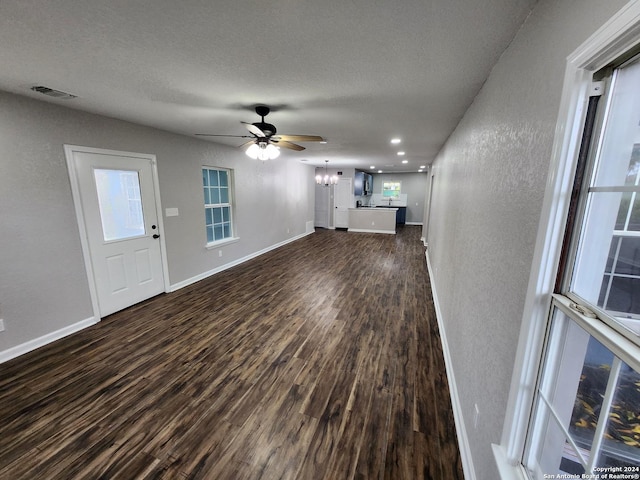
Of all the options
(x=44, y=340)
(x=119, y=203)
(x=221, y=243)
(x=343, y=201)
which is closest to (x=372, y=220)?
(x=343, y=201)

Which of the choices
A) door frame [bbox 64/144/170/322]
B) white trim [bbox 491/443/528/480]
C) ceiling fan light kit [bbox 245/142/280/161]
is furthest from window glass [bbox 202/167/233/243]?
white trim [bbox 491/443/528/480]

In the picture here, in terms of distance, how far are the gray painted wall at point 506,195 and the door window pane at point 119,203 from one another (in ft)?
13.2

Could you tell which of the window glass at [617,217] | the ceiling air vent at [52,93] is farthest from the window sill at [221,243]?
the window glass at [617,217]

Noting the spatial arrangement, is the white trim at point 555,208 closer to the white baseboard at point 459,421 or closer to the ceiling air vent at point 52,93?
the white baseboard at point 459,421

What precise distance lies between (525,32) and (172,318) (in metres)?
4.00

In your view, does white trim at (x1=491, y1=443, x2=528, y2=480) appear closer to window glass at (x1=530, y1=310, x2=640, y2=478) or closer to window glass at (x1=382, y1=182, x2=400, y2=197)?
window glass at (x1=530, y1=310, x2=640, y2=478)

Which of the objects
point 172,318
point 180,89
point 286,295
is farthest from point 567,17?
point 172,318

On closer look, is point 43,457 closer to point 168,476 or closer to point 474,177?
point 168,476

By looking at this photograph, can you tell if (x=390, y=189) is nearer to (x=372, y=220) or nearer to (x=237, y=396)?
(x=372, y=220)

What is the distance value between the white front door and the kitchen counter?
36 centimetres

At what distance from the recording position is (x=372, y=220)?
950 centimetres

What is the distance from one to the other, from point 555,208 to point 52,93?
12.2ft

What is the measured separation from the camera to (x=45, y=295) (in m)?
2.68

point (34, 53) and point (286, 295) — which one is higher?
point (34, 53)
